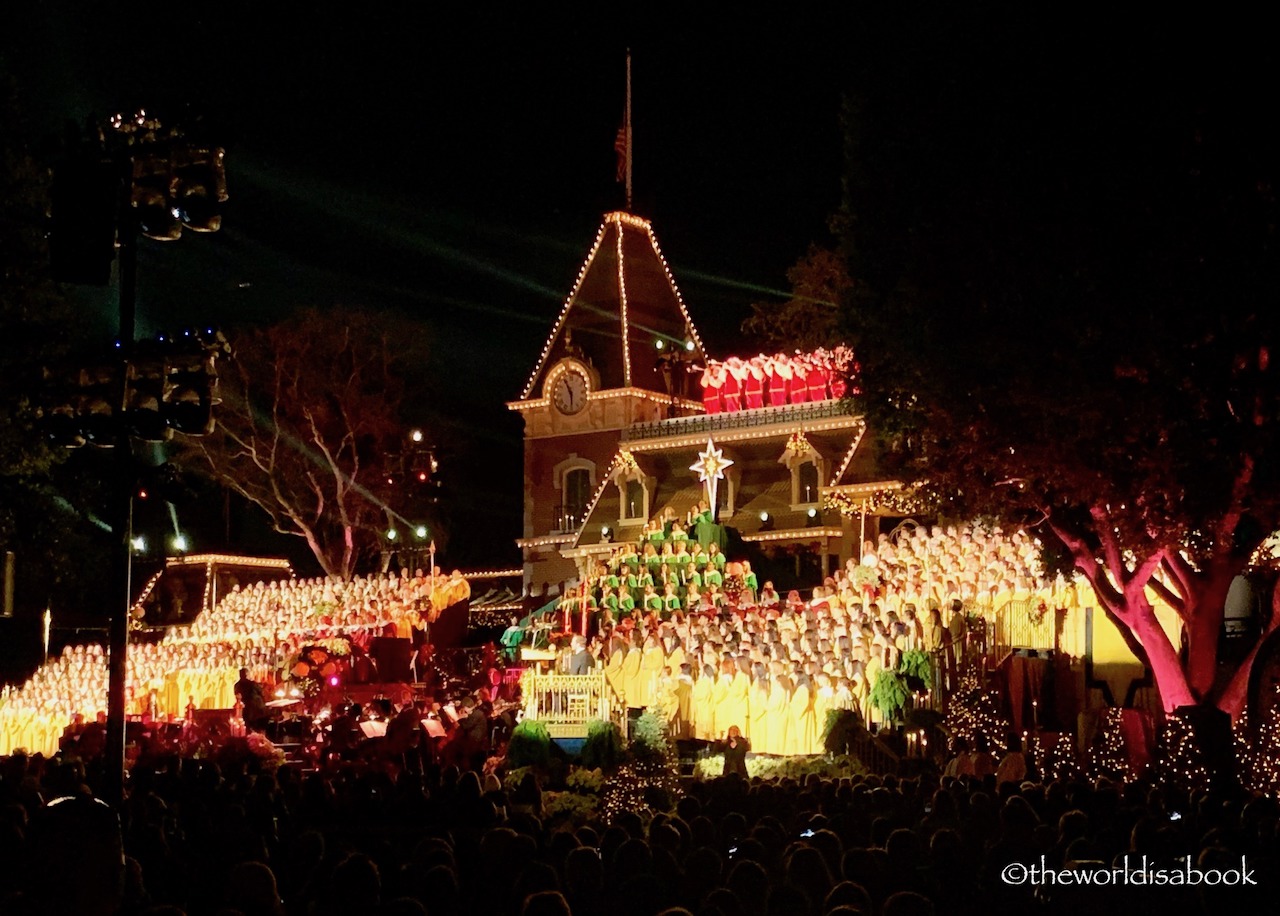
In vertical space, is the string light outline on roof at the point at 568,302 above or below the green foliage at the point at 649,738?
above

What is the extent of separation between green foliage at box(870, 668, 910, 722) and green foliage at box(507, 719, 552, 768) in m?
4.45

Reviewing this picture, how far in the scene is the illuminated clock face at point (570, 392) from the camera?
44.5 metres

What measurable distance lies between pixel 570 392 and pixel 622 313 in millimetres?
2886

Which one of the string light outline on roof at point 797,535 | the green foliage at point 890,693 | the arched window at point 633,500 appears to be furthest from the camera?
the arched window at point 633,500

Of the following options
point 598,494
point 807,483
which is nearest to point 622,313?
point 598,494

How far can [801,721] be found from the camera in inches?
872

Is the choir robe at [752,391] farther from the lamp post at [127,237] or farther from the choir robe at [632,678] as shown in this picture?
the lamp post at [127,237]

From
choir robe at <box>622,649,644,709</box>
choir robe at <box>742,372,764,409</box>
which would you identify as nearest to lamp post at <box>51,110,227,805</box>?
choir robe at <box>622,649,644,709</box>

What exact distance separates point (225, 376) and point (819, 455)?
17664mm

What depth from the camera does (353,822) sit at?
39.0ft

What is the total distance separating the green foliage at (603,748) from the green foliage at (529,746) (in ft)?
1.66

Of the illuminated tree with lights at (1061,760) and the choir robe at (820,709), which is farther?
the choir robe at (820,709)

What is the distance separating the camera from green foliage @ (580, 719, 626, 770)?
65.3ft

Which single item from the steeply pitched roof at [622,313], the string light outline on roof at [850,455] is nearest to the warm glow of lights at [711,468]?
the string light outline on roof at [850,455]
